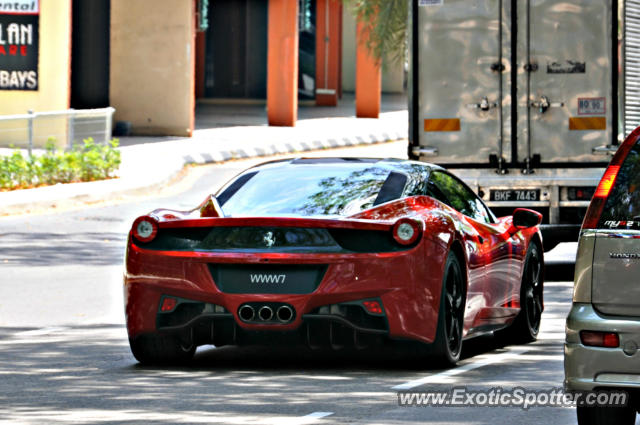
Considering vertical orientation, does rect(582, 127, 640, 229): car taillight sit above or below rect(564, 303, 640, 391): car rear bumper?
above

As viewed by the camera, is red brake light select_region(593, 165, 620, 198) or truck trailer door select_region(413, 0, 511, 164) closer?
red brake light select_region(593, 165, 620, 198)

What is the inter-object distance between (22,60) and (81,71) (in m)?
4.17

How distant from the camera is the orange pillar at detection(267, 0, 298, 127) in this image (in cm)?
3847

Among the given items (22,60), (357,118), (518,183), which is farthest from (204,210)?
(357,118)

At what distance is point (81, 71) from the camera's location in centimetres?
3381

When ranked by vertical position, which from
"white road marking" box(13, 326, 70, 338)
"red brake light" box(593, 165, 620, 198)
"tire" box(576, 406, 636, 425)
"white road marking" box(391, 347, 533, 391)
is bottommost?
"white road marking" box(391, 347, 533, 391)

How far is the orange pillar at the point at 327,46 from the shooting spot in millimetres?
53009

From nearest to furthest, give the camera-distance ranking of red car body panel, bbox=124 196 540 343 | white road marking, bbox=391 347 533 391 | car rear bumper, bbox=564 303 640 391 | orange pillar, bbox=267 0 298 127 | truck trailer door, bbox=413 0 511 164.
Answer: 1. car rear bumper, bbox=564 303 640 391
2. white road marking, bbox=391 347 533 391
3. red car body panel, bbox=124 196 540 343
4. truck trailer door, bbox=413 0 511 164
5. orange pillar, bbox=267 0 298 127

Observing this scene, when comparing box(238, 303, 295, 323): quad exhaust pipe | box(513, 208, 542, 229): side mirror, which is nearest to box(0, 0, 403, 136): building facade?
box(513, 208, 542, 229): side mirror

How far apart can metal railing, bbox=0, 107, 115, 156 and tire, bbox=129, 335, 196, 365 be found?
12975 millimetres

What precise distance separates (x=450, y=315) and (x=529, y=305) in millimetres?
1853

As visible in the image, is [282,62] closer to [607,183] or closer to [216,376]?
[216,376]

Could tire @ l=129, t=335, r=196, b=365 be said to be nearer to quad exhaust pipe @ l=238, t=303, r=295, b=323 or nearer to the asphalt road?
the asphalt road

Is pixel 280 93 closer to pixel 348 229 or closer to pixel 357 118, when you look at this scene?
pixel 357 118
